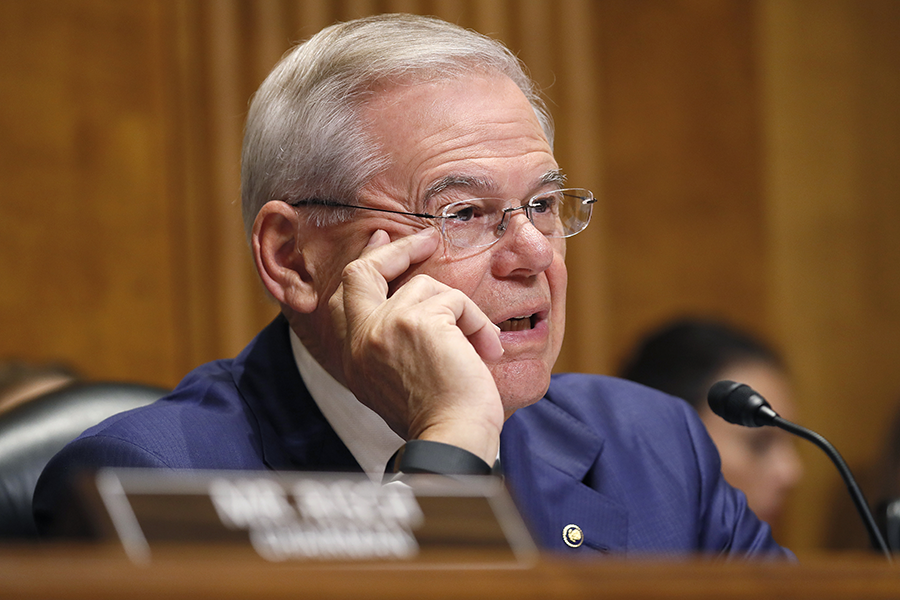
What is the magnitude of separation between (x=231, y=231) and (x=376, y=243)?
6.83 ft

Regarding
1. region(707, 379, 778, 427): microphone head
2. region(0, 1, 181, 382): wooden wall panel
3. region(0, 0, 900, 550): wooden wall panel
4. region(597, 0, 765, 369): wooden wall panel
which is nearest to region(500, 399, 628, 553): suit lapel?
region(707, 379, 778, 427): microphone head

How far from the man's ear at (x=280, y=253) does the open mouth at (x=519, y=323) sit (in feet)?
1.12

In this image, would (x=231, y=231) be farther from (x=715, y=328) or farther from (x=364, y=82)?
→ (x=364, y=82)

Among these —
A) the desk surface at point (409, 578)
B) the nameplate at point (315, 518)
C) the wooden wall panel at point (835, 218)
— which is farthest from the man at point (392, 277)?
the wooden wall panel at point (835, 218)

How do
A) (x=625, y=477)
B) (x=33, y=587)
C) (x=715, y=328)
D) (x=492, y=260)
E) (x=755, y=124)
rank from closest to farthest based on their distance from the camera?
(x=33, y=587) → (x=492, y=260) → (x=625, y=477) → (x=715, y=328) → (x=755, y=124)

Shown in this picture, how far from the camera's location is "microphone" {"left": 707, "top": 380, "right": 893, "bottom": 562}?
1.34m

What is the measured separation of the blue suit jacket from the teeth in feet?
0.79

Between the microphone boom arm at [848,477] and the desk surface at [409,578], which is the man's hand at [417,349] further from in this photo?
the desk surface at [409,578]

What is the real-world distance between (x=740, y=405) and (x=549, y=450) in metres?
0.41

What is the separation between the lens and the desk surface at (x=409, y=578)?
495mm

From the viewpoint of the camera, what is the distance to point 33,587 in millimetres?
484

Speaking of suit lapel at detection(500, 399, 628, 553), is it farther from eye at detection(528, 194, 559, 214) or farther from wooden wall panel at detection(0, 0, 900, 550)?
wooden wall panel at detection(0, 0, 900, 550)

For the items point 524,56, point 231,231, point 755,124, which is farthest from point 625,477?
point 755,124

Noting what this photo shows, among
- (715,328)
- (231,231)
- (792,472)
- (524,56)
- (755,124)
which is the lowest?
(792,472)
